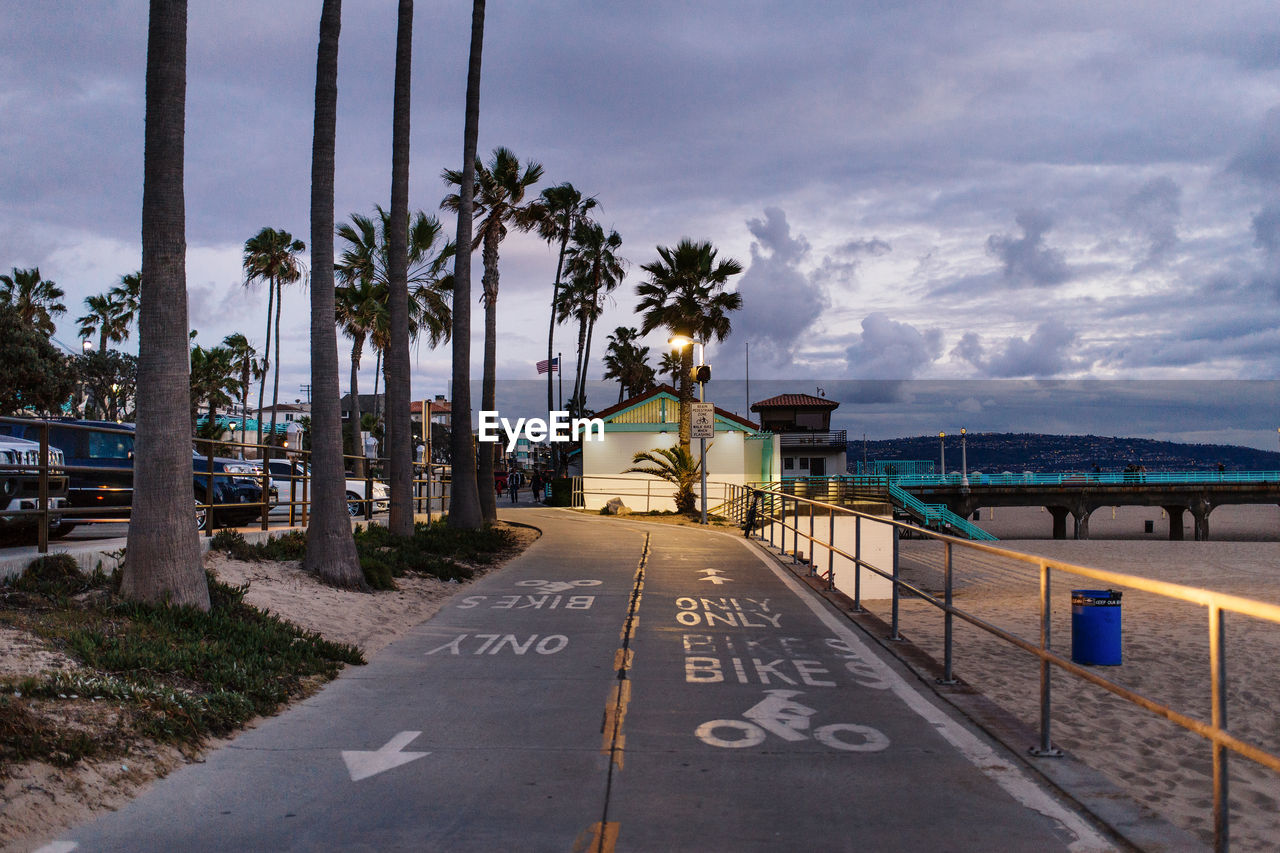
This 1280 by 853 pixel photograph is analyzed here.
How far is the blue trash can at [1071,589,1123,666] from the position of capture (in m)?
10.9

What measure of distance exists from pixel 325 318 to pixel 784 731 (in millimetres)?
8914

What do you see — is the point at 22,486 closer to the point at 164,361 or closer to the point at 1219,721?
the point at 164,361

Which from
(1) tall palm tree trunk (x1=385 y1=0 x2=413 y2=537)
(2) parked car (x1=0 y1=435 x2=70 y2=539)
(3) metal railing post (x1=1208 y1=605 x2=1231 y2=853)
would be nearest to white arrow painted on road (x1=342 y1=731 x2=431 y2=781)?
(3) metal railing post (x1=1208 y1=605 x2=1231 y2=853)

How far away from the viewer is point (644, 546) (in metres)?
21.3

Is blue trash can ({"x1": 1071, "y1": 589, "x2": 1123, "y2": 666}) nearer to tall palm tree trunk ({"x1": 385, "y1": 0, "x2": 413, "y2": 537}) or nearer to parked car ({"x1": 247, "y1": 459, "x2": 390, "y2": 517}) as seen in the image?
parked car ({"x1": 247, "y1": 459, "x2": 390, "y2": 517})

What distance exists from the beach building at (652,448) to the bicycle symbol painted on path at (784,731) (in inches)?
1377

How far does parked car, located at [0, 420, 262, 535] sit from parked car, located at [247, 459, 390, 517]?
54 centimetres

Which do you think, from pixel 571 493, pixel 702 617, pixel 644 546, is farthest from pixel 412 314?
pixel 702 617

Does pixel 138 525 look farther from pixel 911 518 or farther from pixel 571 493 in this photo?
pixel 911 518

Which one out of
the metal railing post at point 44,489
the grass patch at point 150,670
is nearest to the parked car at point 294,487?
the metal railing post at point 44,489

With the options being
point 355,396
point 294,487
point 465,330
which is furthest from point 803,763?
point 355,396

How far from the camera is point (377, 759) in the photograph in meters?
5.74

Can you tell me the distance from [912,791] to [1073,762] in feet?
3.91

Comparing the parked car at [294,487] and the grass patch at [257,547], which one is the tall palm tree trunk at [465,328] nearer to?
the parked car at [294,487]
